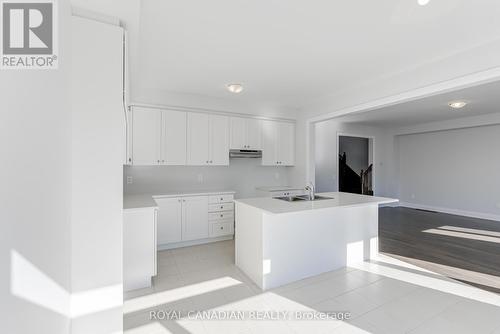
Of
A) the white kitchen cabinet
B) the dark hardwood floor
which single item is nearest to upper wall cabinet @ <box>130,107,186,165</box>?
the white kitchen cabinet

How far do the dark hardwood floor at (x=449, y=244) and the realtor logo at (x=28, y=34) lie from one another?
422cm

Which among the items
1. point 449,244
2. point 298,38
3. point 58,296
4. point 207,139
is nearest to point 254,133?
point 207,139

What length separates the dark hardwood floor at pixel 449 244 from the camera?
2867 mm

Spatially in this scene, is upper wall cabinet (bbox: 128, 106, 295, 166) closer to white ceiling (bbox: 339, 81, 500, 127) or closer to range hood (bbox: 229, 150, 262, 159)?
range hood (bbox: 229, 150, 262, 159)

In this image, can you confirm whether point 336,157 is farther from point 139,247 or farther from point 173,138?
point 139,247

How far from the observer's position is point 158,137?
3.74 m

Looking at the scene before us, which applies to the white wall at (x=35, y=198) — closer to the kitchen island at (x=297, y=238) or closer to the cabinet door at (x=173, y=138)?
the kitchen island at (x=297, y=238)

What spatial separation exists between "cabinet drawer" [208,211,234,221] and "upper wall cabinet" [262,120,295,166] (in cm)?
125

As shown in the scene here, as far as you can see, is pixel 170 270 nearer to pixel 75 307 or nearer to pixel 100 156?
pixel 75 307

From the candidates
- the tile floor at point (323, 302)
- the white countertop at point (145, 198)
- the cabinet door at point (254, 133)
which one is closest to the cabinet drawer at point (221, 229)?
the white countertop at point (145, 198)

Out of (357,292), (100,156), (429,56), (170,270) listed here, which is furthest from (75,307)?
(429,56)

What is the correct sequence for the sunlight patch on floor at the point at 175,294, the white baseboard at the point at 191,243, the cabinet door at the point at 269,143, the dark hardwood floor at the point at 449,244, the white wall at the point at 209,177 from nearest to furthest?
the sunlight patch on floor at the point at 175,294 < the dark hardwood floor at the point at 449,244 < the white baseboard at the point at 191,243 < the white wall at the point at 209,177 < the cabinet door at the point at 269,143

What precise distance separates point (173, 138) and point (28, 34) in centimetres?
268

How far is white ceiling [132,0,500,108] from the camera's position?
1853 millimetres
